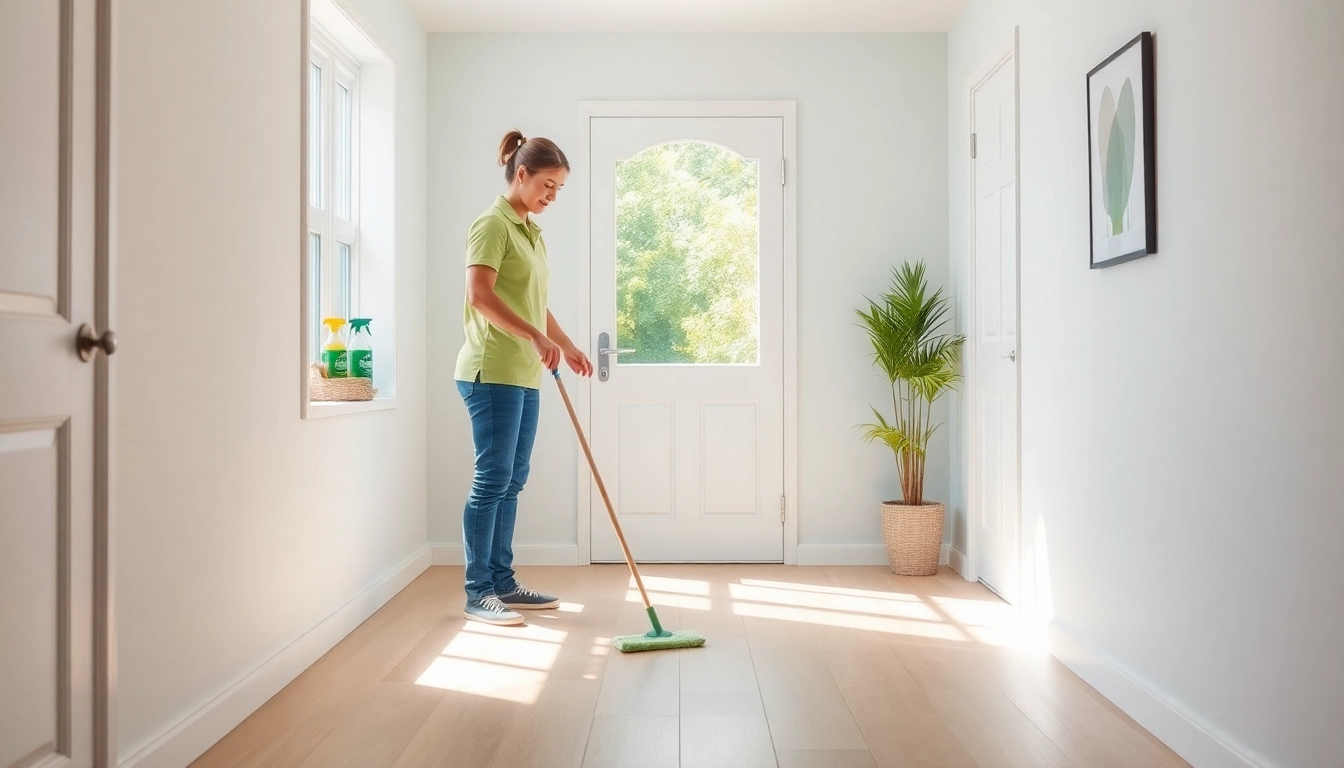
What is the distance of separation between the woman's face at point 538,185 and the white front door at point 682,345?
1.05m

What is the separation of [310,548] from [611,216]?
6.63 ft

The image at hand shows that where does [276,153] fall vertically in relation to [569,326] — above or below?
above

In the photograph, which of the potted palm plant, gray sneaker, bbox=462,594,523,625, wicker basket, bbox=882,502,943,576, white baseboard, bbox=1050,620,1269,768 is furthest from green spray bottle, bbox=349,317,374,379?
white baseboard, bbox=1050,620,1269,768

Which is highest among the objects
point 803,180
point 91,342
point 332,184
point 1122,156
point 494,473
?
point 803,180

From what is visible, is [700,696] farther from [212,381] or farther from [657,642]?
[212,381]

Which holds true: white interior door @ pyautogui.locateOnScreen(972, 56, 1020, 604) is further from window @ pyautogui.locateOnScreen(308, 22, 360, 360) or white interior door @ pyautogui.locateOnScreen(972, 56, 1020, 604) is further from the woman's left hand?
window @ pyautogui.locateOnScreen(308, 22, 360, 360)

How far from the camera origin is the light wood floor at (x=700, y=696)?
2152 mm

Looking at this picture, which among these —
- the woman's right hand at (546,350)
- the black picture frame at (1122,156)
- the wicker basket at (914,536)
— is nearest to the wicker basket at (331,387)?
the woman's right hand at (546,350)

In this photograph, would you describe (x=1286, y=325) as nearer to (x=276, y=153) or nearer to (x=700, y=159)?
(x=276, y=153)

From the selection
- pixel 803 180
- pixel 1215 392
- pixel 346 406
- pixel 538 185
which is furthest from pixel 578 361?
pixel 1215 392

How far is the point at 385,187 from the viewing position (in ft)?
12.5

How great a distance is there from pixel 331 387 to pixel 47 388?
1645mm

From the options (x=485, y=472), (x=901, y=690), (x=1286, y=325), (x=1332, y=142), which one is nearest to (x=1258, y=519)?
(x=1286, y=325)

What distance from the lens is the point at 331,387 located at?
10.8 ft
